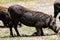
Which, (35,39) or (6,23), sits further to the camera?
(6,23)

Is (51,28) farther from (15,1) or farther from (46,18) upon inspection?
(15,1)

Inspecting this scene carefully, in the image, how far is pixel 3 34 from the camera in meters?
14.4

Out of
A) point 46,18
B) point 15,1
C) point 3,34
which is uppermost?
point 46,18

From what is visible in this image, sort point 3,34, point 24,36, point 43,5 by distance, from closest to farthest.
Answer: point 24,36 < point 3,34 < point 43,5

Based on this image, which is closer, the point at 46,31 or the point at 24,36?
the point at 24,36

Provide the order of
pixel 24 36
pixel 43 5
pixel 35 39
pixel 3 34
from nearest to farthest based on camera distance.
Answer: pixel 35 39 → pixel 24 36 → pixel 3 34 → pixel 43 5

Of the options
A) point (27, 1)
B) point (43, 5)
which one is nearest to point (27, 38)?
point (43, 5)

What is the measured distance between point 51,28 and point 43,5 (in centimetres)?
1165

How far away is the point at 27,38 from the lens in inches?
507

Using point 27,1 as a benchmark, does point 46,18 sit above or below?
above

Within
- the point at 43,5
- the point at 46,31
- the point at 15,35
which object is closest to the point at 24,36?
the point at 15,35

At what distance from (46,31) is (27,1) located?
13340 millimetres

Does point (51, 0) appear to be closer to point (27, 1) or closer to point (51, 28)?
point (27, 1)

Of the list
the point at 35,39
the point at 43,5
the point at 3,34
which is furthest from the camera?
the point at 43,5
